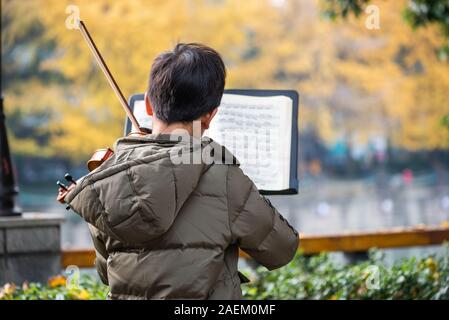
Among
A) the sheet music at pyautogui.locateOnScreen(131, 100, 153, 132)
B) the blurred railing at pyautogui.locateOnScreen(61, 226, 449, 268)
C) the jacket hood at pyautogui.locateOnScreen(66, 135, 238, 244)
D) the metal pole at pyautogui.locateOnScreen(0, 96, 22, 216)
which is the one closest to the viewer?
the jacket hood at pyautogui.locateOnScreen(66, 135, 238, 244)

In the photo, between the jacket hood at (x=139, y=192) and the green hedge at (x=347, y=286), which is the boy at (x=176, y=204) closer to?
the jacket hood at (x=139, y=192)

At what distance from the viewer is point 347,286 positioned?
222 inches

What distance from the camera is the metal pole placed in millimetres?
6691

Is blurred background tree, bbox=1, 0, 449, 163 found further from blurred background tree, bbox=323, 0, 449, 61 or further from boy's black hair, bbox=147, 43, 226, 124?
boy's black hair, bbox=147, 43, 226, 124

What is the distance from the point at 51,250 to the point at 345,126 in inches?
918

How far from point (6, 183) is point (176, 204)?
174 inches

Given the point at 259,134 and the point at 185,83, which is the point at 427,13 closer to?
the point at 259,134

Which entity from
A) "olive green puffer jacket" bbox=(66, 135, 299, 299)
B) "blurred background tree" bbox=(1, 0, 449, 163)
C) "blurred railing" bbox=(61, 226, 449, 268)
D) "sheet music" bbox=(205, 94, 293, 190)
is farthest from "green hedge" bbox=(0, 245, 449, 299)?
"blurred background tree" bbox=(1, 0, 449, 163)

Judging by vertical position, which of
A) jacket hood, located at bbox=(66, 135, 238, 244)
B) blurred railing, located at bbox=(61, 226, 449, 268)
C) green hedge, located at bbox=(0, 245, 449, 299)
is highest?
jacket hood, located at bbox=(66, 135, 238, 244)

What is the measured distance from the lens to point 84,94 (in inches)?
955

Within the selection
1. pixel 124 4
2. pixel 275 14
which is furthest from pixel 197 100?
pixel 275 14

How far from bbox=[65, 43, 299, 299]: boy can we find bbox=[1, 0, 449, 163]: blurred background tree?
19769 mm

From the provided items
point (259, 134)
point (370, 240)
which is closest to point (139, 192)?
point (259, 134)

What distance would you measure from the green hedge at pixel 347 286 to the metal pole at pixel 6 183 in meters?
0.92
